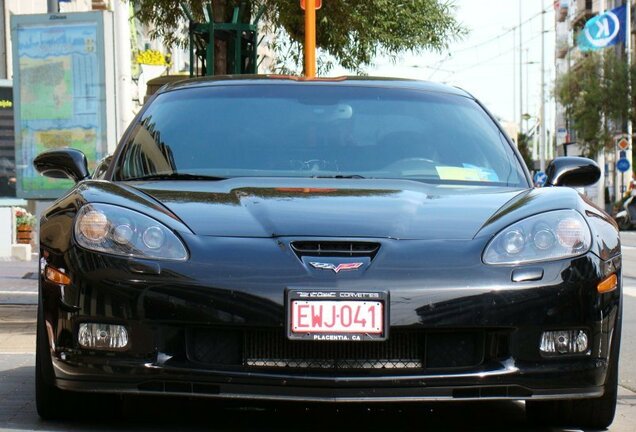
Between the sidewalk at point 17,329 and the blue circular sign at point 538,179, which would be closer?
the blue circular sign at point 538,179

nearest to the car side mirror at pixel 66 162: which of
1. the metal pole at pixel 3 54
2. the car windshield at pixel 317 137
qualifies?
the car windshield at pixel 317 137

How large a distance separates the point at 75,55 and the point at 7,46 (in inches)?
284

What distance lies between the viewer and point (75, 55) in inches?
596

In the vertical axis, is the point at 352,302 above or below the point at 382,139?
below

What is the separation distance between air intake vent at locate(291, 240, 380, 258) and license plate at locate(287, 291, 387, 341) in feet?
0.63

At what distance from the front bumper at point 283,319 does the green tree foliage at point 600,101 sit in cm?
5787

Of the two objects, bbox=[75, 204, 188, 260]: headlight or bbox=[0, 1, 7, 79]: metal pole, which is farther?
bbox=[0, 1, 7, 79]: metal pole

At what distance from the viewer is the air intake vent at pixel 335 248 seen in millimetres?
4594

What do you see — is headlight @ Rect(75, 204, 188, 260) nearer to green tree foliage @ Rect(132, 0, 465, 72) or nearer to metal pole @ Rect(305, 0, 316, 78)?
metal pole @ Rect(305, 0, 316, 78)

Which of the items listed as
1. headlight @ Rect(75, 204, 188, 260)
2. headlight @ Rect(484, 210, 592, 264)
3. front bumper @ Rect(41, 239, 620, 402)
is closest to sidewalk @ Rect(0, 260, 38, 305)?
headlight @ Rect(75, 204, 188, 260)

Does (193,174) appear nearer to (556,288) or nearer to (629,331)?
(556,288)

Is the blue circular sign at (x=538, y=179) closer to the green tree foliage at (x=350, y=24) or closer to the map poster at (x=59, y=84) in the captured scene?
the green tree foliage at (x=350, y=24)

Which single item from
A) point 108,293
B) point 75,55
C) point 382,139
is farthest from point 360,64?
point 108,293

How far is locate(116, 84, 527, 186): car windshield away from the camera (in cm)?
573
